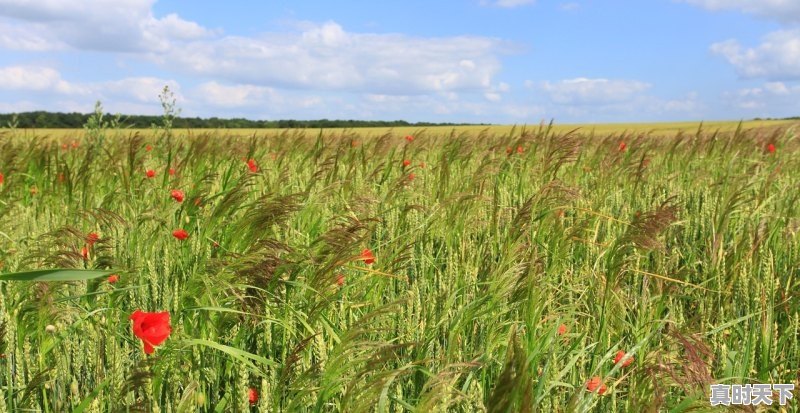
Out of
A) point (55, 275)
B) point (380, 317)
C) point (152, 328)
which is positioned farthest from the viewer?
point (380, 317)

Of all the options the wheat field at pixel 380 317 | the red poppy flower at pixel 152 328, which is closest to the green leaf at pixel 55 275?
the wheat field at pixel 380 317

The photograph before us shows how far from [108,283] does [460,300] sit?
0.93 meters

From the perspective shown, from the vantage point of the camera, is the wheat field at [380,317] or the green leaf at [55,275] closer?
the green leaf at [55,275]

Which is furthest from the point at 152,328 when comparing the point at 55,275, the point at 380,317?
the point at 380,317

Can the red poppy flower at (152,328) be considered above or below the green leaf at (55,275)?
below

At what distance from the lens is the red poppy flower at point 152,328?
1138 mm

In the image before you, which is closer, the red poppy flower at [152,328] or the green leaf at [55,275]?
the green leaf at [55,275]

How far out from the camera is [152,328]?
116 cm

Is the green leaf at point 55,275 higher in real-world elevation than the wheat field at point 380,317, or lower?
higher

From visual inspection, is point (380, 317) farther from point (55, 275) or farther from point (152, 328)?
point (55, 275)

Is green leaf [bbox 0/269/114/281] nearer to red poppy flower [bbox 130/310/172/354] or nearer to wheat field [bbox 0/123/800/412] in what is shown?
wheat field [bbox 0/123/800/412]

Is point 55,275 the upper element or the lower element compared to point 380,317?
upper

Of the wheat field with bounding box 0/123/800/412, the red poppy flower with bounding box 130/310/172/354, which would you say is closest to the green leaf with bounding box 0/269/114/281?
the wheat field with bounding box 0/123/800/412

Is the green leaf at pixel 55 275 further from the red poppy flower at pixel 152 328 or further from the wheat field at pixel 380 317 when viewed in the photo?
the red poppy flower at pixel 152 328
